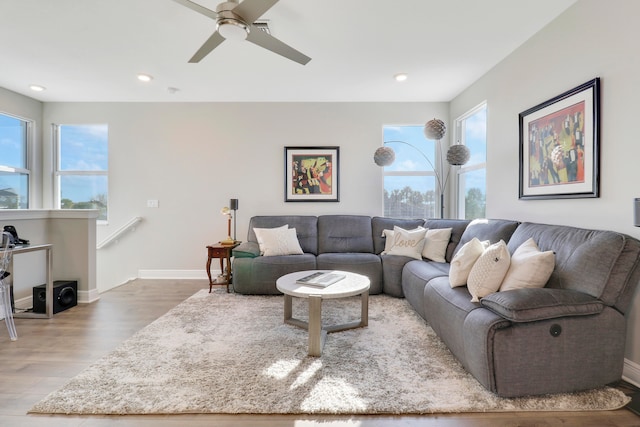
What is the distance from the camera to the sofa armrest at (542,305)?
157cm

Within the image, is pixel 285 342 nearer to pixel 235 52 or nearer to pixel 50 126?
pixel 235 52

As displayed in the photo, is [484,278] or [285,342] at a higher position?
[484,278]

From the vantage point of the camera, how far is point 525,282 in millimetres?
1843

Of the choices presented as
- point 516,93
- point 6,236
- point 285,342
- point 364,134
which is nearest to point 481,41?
point 516,93

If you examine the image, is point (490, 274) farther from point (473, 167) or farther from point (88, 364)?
point (88, 364)

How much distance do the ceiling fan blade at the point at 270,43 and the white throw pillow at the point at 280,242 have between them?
7.04 ft

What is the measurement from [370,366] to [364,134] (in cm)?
336

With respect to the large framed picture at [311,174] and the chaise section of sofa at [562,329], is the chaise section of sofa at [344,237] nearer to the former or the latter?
the large framed picture at [311,174]

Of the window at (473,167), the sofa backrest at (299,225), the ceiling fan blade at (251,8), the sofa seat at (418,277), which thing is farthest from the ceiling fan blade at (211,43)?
the window at (473,167)

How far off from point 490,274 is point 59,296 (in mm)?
4014

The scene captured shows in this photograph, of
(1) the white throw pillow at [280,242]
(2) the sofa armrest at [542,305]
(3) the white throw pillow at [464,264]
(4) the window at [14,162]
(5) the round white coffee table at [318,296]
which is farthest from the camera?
(4) the window at [14,162]

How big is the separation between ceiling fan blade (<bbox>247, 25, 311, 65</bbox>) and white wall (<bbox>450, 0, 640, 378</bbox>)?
205 cm

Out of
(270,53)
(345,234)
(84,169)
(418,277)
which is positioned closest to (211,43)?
(270,53)

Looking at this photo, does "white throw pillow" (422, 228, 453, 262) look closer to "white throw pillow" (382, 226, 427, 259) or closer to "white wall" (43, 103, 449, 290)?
"white throw pillow" (382, 226, 427, 259)
